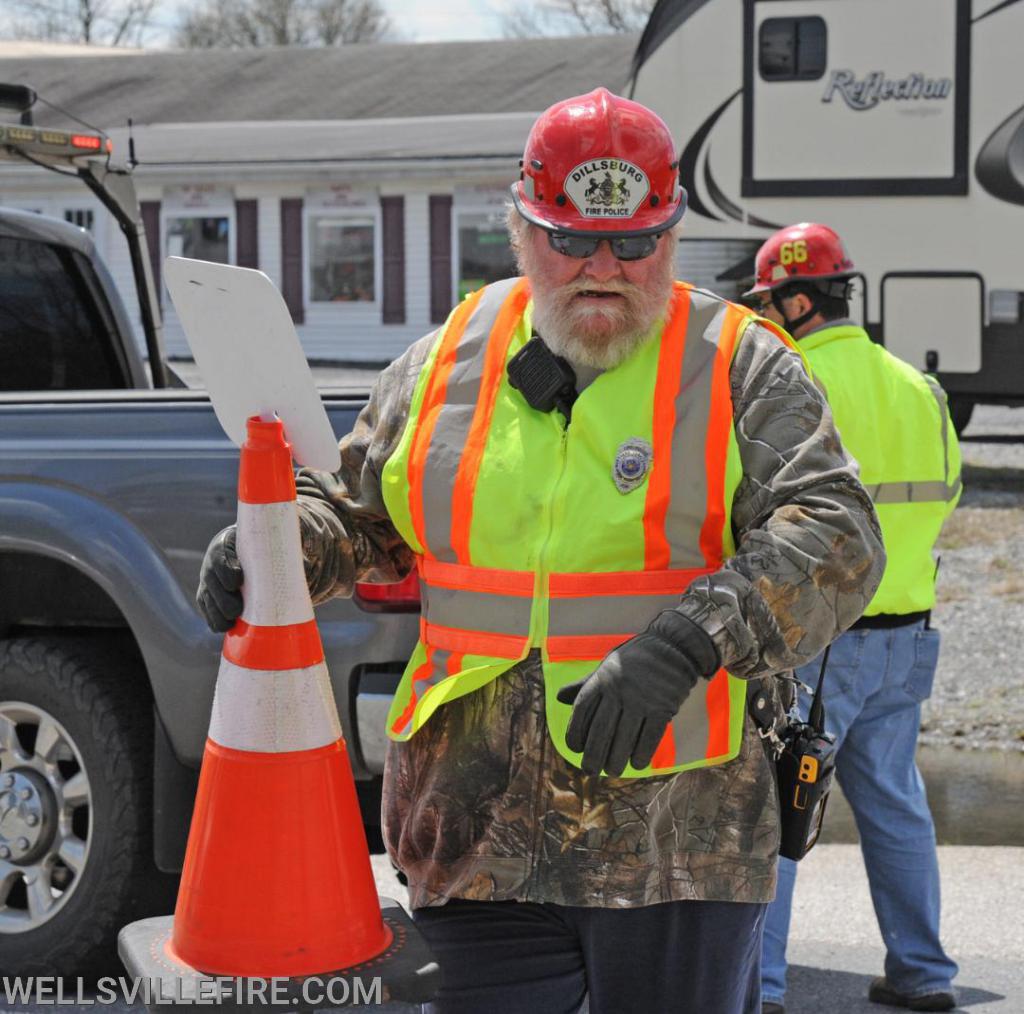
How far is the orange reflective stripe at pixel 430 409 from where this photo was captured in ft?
8.64

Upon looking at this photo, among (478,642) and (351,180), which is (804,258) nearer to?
(478,642)

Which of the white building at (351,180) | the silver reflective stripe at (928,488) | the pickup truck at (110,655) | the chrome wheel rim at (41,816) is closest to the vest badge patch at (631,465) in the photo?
the pickup truck at (110,655)

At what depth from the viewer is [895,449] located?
172 inches

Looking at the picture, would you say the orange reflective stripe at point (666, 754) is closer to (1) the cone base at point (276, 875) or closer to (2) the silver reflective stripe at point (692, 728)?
(2) the silver reflective stripe at point (692, 728)

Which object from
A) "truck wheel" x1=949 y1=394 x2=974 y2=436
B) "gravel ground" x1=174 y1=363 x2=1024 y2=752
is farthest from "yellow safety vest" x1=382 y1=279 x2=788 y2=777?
"truck wheel" x1=949 y1=394 x2=974 y2=436

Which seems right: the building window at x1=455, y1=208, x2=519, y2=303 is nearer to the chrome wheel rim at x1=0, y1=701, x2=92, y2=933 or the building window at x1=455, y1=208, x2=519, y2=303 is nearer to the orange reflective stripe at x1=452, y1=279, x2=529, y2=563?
the chrome wheel rim at x1=0, y1=701, x2=92, y2=933

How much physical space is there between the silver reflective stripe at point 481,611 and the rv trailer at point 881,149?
11.1m

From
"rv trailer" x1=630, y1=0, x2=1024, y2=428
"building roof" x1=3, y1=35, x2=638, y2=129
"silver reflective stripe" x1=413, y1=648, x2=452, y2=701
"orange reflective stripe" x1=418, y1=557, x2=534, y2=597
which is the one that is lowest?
"silver reflective stripe" x1=413, y1=648, x2=452, y2=701

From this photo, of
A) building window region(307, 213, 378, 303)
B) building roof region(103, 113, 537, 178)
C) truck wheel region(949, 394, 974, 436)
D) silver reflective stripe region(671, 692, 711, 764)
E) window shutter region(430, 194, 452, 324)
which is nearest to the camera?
silver reflective stripe region(671, 692, 711, 764)

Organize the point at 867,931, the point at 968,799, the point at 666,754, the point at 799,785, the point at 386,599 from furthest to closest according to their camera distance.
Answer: the point at 968,799, the point at 867,931, the point at 386,599, the point at 799,785, the point at 666,754

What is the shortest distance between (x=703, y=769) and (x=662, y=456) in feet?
1.52

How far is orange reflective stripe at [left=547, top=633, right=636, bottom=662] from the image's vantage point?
8.23ft

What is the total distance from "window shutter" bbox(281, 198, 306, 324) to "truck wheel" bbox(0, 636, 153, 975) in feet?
76.0

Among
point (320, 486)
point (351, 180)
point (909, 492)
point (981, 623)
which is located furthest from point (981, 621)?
point (351, 180)
